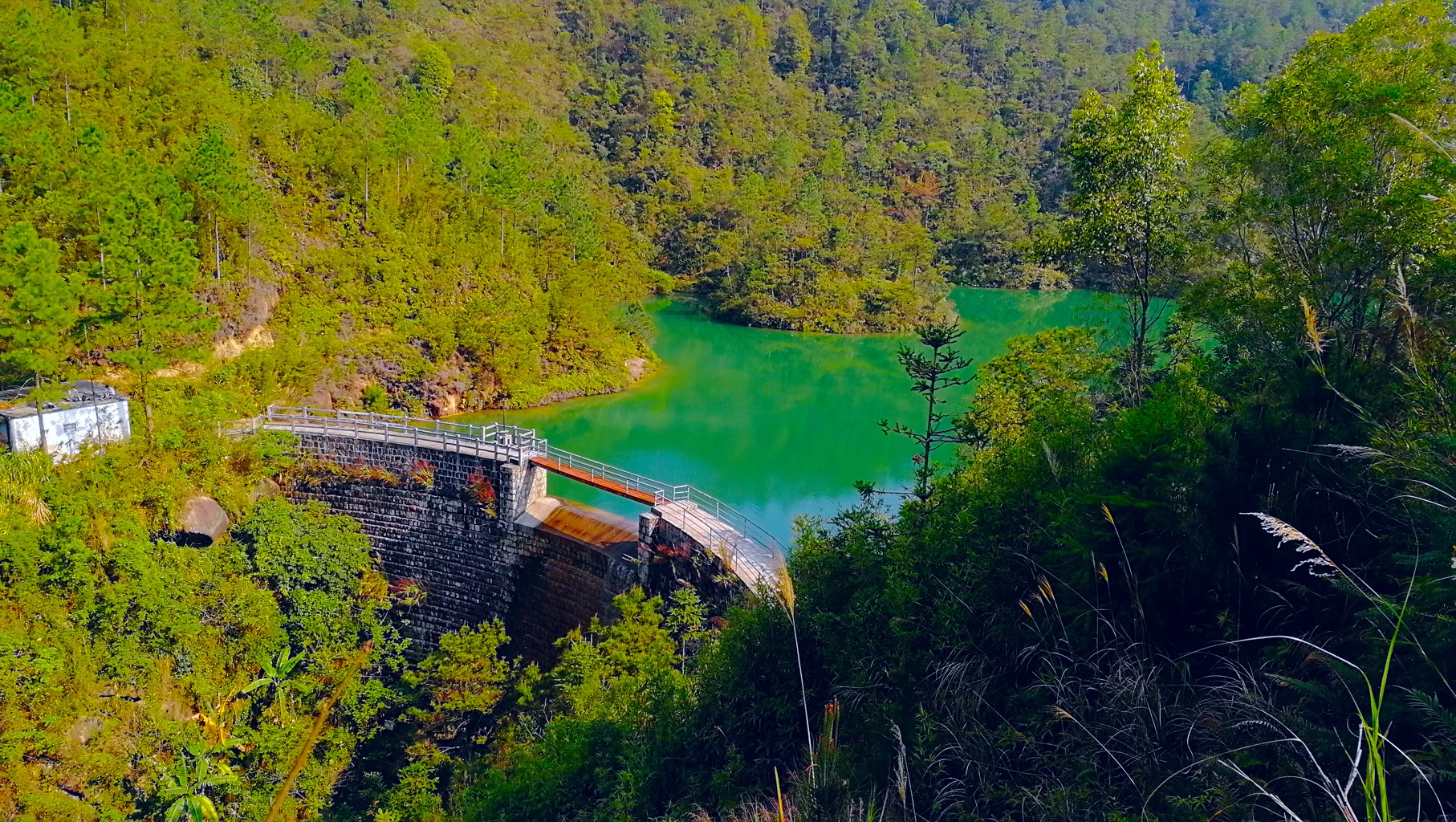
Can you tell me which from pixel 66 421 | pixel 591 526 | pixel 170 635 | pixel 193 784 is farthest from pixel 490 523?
pixel 66 421

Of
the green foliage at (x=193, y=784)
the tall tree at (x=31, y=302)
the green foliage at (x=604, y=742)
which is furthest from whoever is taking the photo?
the tall tree at (x=31, y=302)

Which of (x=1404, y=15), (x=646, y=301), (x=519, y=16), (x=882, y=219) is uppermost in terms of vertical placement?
(x=519, y=16)

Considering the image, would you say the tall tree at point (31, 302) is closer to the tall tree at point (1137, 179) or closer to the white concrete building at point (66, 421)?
the white concrete building at point (66, 421)

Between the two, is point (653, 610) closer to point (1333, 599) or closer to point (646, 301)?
point (1333, 599)

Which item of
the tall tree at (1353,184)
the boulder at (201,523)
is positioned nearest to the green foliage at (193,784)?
the boulder at (201,523)

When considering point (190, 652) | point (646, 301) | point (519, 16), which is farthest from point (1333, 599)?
point (519, 16)

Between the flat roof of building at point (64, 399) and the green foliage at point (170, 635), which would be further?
the flat roof of building at point (64, 399)

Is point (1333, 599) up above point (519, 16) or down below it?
below
